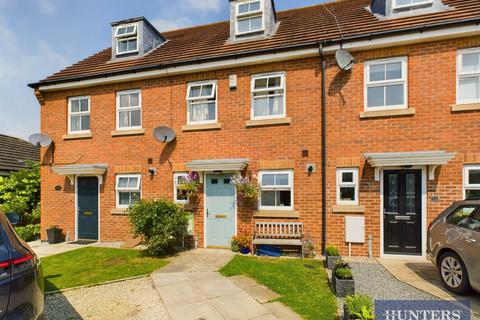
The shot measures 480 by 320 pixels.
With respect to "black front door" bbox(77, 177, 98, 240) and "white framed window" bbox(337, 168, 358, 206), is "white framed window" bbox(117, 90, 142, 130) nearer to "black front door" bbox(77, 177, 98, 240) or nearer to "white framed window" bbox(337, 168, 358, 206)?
"black front door" bbox(77, 177, 98, 240)

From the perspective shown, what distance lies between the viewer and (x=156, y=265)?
6766 mm

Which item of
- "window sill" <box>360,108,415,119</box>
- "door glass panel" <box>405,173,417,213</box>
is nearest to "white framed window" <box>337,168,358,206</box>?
"door glass panel" <box>405,173,417,213</box>

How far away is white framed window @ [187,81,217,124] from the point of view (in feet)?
28.5

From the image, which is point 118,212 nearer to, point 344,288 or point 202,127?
point 202,127

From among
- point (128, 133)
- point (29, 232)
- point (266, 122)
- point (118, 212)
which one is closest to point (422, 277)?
point (266, 122)

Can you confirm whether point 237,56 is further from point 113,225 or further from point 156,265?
point 113,225

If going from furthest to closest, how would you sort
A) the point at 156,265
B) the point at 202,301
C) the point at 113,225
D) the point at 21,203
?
the point at 21,203 < the point at 113,225 < the point at 156,265 < the point at 202,301

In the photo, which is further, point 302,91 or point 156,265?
point 302,91

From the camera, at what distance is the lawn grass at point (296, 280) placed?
4.34 metres

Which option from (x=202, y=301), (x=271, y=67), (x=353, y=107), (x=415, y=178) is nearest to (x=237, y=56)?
(x=271, y=67)

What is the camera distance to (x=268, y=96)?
8227 millimetres

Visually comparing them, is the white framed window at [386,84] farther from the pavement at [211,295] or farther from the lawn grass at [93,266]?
the lawn grass at [93,266]

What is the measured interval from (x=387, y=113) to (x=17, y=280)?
7.66m

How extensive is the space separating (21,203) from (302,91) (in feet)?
Result: 35.9
